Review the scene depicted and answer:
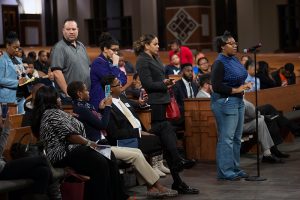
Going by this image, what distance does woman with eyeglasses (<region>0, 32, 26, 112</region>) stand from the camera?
9.00 metres

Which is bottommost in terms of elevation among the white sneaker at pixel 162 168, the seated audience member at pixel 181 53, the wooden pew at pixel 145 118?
the white sneaker at pixel 162 168

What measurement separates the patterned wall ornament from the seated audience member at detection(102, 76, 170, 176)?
17.5m

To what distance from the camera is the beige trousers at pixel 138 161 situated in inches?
287

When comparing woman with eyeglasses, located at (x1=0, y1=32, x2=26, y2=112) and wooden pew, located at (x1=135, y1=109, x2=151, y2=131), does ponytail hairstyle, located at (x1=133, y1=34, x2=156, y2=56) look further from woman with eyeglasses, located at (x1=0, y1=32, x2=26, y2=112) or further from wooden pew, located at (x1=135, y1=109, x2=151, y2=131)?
woman with eyeglasses, located at (x1=0, y1=32, x2=26, y2=112)

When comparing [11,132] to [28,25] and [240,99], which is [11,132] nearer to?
[240,99]

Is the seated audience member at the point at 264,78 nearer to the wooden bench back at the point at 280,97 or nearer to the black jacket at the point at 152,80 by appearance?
the wooden bench back at the point at 280,97

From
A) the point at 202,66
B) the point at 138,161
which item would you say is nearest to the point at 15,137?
the point at 138,161

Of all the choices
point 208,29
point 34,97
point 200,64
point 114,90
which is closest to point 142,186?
point 114,90

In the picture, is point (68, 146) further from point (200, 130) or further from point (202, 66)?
point (202, 66)

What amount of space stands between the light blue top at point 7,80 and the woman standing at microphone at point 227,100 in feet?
7.43

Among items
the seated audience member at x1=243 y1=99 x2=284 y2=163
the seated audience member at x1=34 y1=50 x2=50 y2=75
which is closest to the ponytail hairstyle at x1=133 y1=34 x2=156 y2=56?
the seated audience member at x1=243 y1=99 x2=284 y2=163

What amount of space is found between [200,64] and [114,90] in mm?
4692

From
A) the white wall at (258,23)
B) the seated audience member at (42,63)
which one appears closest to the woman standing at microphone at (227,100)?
the seated audience member at (42,63)

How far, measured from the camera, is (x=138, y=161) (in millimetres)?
7277
